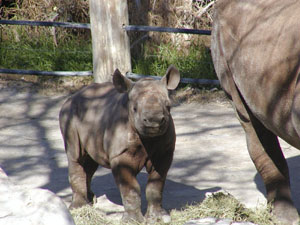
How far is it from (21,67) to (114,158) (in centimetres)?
577

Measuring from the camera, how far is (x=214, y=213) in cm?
459

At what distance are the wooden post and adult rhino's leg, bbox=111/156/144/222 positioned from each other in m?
4.08

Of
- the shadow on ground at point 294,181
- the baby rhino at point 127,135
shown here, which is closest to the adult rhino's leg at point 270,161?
the shadow on ground at point 294,181

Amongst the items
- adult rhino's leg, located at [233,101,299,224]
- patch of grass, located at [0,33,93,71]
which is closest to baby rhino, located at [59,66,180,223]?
adult rhino's leg, located at [233,101,299,224]

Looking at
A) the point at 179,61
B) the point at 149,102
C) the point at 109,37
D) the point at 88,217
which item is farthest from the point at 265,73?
the point at 179,61

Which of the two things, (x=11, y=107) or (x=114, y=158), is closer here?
(x=114, y=158)

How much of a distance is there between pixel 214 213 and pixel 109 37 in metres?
4.50

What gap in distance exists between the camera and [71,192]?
5.57 m

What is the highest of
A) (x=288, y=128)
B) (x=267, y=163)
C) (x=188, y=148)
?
(x=288, y=128)

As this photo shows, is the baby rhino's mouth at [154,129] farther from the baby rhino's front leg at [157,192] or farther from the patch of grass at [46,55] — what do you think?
the patch of grass at [46,55]

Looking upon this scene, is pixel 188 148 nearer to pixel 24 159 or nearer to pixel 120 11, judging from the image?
pixel 24 159

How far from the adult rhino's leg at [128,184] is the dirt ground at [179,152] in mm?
550

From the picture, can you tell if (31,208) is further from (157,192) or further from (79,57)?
(79,57)

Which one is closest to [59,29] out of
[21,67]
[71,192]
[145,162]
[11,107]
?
[21,67]
